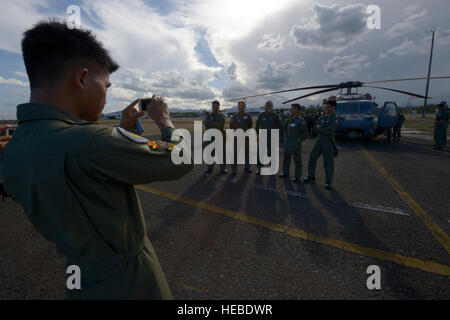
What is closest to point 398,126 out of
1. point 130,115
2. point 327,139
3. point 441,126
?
point 441,126

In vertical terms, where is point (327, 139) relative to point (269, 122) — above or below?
below

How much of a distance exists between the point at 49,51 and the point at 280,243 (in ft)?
8.59

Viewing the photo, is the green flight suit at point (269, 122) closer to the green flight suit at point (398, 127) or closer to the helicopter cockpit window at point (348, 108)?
the helicopter cockpit window at point (348, 108)

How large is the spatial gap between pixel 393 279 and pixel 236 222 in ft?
5.87

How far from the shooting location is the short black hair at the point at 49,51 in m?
0.88

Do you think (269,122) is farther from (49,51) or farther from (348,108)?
(348,108)

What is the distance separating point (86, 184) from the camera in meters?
0.77

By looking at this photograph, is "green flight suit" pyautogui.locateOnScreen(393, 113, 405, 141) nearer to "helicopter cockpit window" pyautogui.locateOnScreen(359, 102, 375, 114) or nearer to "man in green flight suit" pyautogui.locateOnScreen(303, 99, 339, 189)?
"helicopter cockpit window" pyautogui.locateOnScreen(359, 102, 375, 114)

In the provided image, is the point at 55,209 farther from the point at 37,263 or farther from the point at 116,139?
the point at 37,263

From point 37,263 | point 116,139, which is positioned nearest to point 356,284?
point 116,139

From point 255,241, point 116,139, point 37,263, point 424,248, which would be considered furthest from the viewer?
point 255,241

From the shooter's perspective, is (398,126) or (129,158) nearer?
(129,158)

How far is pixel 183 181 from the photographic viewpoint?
5.10 m
